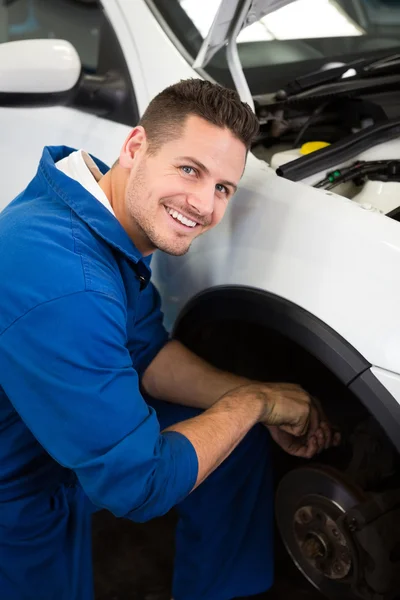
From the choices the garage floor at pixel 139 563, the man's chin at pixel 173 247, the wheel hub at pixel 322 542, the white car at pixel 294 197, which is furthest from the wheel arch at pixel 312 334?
the garage floor at pixel 139 563

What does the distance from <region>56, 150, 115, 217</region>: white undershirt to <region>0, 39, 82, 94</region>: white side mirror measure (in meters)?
0.26

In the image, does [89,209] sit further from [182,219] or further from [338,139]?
[338,139]

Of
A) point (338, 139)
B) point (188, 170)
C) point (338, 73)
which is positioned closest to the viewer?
point (188, 170)

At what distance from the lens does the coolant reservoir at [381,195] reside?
4.12 ft

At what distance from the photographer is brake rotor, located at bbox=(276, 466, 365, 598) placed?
54.2 inches

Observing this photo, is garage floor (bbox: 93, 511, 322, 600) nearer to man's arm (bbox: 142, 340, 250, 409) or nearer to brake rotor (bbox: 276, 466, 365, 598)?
brake rotor (bbox: 276, 466, 365, 598)

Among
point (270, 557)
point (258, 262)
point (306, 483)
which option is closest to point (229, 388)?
point (306, 483)

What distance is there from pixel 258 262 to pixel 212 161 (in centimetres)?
21

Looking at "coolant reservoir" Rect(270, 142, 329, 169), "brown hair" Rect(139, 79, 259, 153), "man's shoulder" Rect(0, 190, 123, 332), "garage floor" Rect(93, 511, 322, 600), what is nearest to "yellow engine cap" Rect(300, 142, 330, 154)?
"coolant reservoir" Rect(270, 142, 329, 169)

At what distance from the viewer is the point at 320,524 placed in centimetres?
143

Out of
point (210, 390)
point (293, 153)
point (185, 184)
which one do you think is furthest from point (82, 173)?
point (210, 390)

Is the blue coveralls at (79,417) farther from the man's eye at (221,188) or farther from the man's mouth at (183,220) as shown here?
the man's eye at (221,188)

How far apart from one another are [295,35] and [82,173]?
793 mm

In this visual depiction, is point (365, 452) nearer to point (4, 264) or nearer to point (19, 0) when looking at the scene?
point (4, 264)
